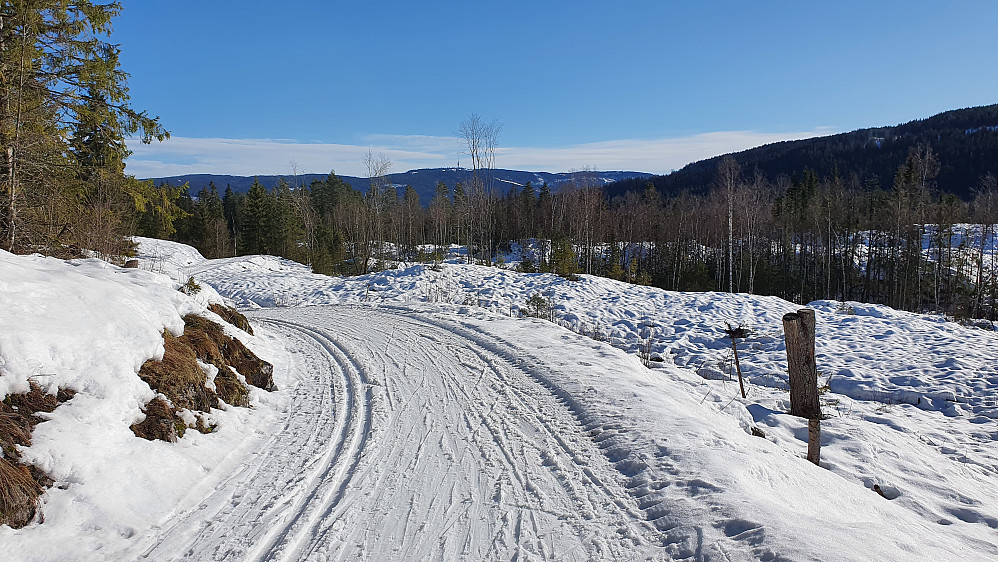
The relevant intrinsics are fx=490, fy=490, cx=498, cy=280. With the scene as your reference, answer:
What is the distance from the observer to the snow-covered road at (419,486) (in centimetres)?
334

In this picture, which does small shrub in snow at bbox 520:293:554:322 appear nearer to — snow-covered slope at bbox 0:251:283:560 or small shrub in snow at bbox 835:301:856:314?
small shrub in snow at bbox 835:301:856:314

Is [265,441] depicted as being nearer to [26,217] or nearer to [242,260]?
[26,217]

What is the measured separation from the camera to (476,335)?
10883 mm

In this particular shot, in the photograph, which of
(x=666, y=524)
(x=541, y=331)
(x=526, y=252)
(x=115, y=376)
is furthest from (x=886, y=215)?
(x=115, y=376)

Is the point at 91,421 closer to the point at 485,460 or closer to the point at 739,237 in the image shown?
the point at 485,460

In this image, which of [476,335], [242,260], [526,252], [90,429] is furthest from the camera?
[526,252]

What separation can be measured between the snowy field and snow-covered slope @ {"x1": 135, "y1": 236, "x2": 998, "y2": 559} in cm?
4

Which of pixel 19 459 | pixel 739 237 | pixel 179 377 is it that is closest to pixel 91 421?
pixel 19 459

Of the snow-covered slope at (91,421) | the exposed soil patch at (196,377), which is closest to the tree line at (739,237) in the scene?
the exposed soil patch at (196,377)

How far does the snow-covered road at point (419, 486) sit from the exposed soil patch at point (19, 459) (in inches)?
30.4

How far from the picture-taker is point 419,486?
4215 mm

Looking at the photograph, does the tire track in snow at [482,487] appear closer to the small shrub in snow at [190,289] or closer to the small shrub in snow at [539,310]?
the small shrub in snow at [190,289]

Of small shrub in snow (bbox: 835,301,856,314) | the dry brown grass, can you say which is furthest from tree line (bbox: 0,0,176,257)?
small shrub in snow (bbox: 835,301,856,314)

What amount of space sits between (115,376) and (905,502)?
746 cm
